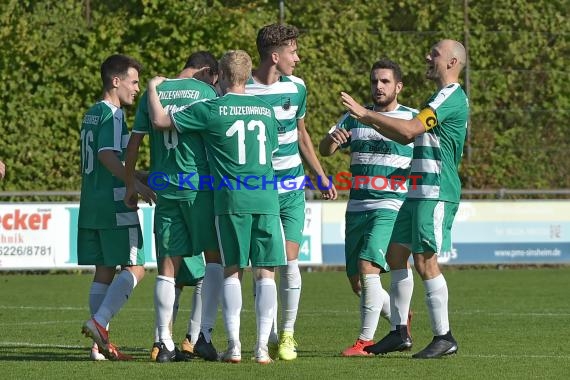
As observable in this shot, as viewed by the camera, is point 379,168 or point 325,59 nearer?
point 379,168

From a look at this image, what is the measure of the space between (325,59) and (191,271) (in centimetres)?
1509

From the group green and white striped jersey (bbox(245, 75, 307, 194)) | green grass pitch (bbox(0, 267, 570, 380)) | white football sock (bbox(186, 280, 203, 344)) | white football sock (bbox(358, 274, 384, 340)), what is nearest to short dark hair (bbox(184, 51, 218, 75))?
green and white striped jersey (bbox(245, 75, 307, 194))

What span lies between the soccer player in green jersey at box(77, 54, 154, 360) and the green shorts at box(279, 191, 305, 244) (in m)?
1.01

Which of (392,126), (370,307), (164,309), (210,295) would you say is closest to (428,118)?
(392,126)

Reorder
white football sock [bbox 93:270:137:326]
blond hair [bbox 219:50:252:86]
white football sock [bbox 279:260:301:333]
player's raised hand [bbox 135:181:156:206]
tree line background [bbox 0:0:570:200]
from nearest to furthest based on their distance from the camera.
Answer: blond hair [bbox 219:50:252:86] → white football sock [bbox 93:270:137:326] → player's raised hand [bbox 135:181:156:206] → white football sock [bbox 279:260:301:333] → tree line background [bbox 0:0:570:200]

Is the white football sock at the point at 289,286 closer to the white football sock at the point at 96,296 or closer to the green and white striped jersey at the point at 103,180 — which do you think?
the green and white striped jersey at the point at 103,180

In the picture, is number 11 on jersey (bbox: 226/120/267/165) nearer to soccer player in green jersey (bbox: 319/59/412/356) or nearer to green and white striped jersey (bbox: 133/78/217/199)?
green and white striped jersey (bbox: 133/78/217/199)

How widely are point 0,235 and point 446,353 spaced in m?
11.8

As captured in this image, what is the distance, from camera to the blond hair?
28.2 feet

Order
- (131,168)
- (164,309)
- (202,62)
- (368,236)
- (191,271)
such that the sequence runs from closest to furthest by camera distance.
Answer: (164,309), (131,168), (202,62), (191,271), (368,236)

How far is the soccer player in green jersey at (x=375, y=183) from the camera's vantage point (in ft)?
32.2

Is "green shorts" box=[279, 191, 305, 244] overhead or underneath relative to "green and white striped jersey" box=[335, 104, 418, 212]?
underneath

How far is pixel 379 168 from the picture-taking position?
391 inches

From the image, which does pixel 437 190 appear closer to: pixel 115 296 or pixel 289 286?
pixel 289 286
